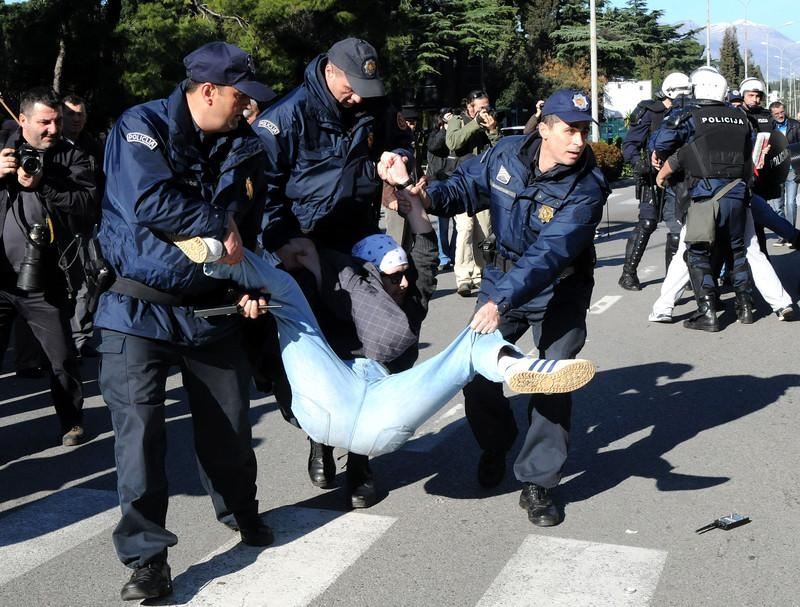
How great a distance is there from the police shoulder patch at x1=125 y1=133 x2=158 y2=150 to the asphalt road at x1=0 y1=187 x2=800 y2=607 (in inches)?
67.3

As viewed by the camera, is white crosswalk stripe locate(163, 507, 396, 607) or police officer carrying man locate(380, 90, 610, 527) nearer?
white crosswalk stripe locate(163, 507, 396, 607)

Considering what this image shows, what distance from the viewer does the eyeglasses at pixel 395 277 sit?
16.2 feet

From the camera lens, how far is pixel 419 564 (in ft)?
15.0

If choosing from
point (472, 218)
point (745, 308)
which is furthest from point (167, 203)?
point (472, 218)

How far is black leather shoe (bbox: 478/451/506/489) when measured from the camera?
18.0 feet

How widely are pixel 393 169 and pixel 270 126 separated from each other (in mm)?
572

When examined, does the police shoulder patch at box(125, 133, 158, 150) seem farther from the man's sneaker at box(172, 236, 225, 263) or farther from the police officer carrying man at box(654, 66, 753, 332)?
the police officer carrying man at box(654, 66, 753, 332)

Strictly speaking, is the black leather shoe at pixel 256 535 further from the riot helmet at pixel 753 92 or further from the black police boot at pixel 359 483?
the riot helmet at pixel 753 92

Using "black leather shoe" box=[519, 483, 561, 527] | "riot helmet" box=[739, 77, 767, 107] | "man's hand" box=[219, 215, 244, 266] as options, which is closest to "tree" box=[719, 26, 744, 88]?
"riot helmet" box=[739, 77, 767, 107]

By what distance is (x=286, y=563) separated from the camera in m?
4.56

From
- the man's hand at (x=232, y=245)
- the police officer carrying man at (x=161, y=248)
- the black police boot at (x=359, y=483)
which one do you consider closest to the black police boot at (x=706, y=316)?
the black police boot at (x=359, y=483)

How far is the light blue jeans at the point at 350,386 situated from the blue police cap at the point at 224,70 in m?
0.73

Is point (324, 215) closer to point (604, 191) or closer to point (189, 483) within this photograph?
point (604, 191)

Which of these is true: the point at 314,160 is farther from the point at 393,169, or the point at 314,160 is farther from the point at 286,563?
the point at 286,563
